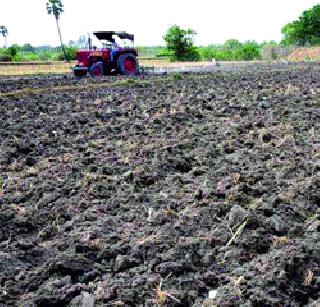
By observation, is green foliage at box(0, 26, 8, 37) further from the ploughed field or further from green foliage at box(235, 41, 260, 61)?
the ploughed field

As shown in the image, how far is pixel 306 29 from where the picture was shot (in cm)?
6894

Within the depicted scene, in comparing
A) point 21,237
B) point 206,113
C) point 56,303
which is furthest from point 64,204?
point 206,113

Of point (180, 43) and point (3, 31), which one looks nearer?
point (180, 43)

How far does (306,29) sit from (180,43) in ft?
71.2

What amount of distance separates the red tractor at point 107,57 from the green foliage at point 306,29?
5109 centimetres

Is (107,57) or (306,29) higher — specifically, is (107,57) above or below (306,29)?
below

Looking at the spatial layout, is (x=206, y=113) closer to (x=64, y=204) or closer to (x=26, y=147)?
(x=26, y=147)

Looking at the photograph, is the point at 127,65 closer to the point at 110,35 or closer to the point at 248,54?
the point at 110,35

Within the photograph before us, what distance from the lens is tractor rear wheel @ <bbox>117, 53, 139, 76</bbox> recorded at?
65.5ft

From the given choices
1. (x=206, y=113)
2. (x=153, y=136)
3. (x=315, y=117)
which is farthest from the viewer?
(x=206, y=113)

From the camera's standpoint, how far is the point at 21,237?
4164 mm

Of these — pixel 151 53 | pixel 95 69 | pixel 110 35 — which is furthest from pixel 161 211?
pixel 151 53

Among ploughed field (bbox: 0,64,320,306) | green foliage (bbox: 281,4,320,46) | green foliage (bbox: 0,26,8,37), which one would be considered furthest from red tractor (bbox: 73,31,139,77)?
green foliage (bbox: 0,26,8,37)

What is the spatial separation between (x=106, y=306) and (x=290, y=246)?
4.33 ft
